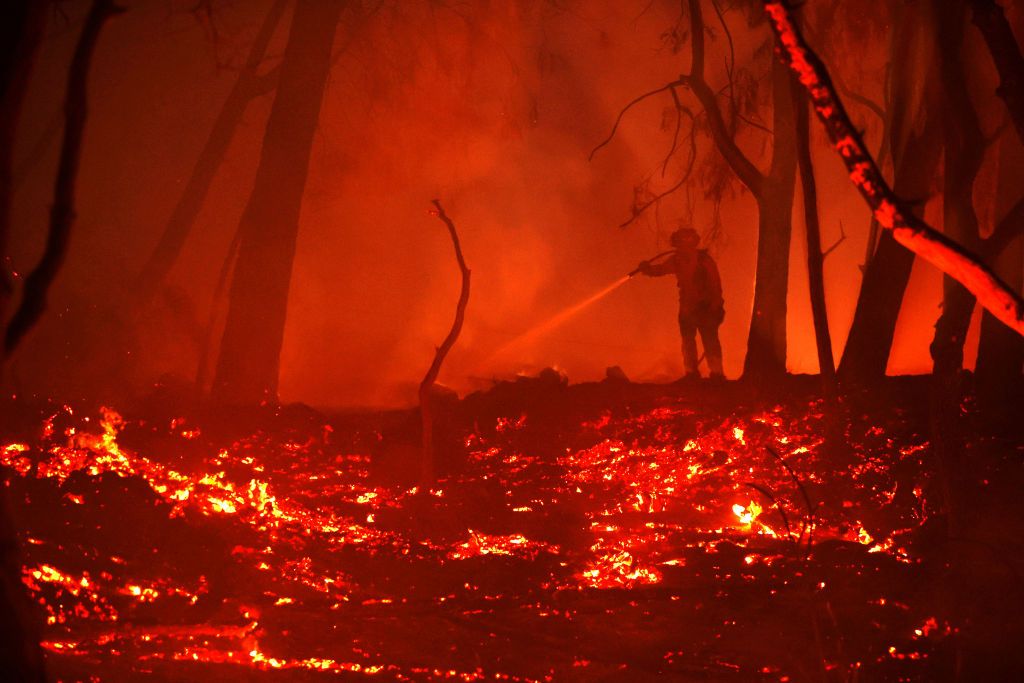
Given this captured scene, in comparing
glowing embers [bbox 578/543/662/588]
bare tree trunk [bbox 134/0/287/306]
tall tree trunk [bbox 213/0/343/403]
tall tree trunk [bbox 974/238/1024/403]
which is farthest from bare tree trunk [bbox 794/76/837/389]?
bare tree trunk [bbox 134/0/287/306]

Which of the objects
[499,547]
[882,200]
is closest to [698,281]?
[499,547]

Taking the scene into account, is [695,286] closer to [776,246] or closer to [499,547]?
[776,246]

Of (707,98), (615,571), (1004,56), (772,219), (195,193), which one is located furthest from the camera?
(195,193)

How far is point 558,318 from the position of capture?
Result: 1302 cm

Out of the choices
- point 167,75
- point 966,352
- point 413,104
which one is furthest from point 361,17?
point 966,352

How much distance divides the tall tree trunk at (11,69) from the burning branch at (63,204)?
0.08m

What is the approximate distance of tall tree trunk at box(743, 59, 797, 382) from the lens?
307 inches

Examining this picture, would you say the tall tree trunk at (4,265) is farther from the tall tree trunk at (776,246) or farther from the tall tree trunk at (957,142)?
the tall tree trunk at (776,246)

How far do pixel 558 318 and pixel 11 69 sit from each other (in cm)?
1044

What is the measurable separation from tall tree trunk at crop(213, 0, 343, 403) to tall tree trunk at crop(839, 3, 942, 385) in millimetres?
5458

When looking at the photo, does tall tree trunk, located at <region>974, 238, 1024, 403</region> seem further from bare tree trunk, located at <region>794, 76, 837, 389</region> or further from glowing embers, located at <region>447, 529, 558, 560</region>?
glowing embers, located at <region>447, 529, 558, 560</region>

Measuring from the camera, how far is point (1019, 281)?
24.4ft

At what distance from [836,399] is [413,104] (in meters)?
7.29

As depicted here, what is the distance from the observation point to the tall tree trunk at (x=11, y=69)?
111 inches
